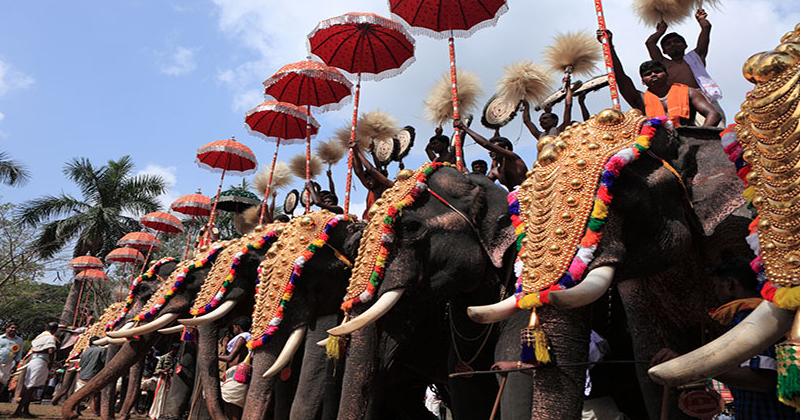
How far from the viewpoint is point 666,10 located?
5016mm

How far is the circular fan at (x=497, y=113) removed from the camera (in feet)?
20.5

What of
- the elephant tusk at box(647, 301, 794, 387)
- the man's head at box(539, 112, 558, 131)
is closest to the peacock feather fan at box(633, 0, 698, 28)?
the man's head at box(539, 112, 558, 131)

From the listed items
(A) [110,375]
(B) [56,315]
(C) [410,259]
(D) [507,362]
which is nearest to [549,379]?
(D) [507,362]

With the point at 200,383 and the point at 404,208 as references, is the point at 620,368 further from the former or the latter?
the point at 200,383

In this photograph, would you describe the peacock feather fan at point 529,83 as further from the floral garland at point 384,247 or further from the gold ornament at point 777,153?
the gold ornament at point 777,153

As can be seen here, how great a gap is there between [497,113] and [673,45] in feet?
6.24

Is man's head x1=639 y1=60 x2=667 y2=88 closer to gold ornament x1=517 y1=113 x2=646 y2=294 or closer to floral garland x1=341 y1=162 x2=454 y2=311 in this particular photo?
gold ornament x1=517 y1=113 x2=646 y2=294

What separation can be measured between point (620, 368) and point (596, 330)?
1.05ft

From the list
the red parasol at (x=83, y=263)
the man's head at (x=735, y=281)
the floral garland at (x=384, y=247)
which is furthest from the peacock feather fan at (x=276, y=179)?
the red parasol at (x=83, y=263)

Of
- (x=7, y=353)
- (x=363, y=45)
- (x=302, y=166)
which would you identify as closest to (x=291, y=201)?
(x=302, y=166)

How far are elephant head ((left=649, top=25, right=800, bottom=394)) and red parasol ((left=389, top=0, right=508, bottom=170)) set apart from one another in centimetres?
504

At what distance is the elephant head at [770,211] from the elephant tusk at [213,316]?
17.6ft

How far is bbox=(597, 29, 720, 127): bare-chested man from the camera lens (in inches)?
163

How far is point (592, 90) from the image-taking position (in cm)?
529
